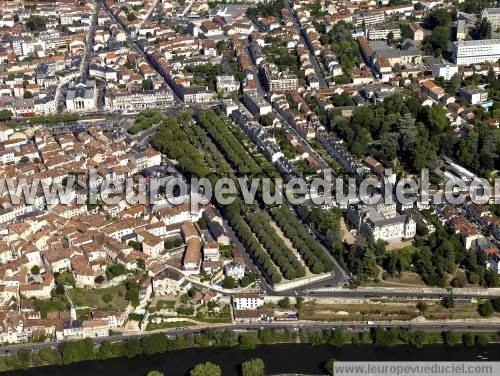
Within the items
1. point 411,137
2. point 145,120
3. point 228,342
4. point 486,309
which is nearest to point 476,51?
point 411,137

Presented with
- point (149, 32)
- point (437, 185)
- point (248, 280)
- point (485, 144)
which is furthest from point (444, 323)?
point (149, 32)

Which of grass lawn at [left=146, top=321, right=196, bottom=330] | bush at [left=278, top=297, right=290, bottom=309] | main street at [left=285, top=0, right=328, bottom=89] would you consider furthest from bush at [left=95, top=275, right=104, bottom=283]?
main street at [left=285, top=0, right=328, bottom=89]

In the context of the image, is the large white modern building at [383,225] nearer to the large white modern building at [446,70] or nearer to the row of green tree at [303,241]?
the row of green tree at [303,241]

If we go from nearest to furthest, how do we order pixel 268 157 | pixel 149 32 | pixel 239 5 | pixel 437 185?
pixel 437 185 → pixel 268 157 → pixel 149 32 → pixel 239 5

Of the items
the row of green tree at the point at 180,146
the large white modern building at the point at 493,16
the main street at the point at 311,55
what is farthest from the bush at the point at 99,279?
the large white modern building at the point at 493,16

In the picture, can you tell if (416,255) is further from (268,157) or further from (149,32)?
(149,32)

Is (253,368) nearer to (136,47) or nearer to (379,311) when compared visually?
(379,311)
